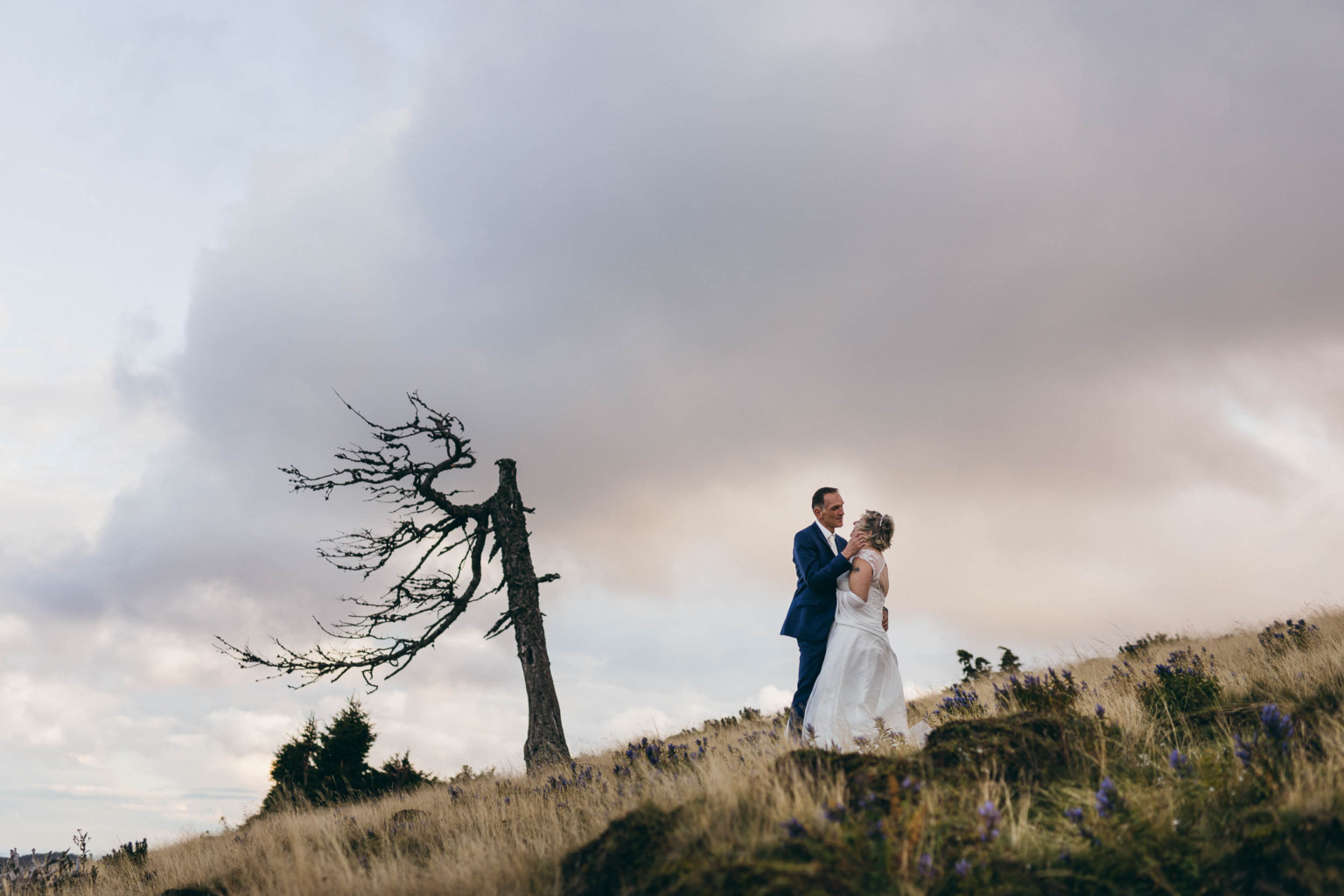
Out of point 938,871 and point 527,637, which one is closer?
point 938,871

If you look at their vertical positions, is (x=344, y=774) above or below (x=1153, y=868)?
above

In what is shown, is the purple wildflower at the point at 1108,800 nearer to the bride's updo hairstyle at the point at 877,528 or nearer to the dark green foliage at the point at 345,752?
the bride's updo hairstyle at the point at 877,528

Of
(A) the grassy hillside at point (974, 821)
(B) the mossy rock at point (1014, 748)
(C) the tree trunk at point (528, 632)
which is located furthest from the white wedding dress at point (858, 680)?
(C) the tree trunk at point (528, 632)

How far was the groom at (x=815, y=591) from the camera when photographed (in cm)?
788

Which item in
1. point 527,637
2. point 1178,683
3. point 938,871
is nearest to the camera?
point 938,871

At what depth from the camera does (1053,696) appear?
646 cm

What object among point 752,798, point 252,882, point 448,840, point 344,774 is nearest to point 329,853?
point 252,882

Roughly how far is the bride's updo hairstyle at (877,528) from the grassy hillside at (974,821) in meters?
1.81

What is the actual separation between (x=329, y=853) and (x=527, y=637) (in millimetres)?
6374

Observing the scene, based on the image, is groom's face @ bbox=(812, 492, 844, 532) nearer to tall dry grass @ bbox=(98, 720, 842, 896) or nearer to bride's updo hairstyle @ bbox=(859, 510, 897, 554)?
bride's updo hairstyle @ bbox=(859, 510, 897, 554)

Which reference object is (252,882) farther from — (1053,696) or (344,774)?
(344,774)

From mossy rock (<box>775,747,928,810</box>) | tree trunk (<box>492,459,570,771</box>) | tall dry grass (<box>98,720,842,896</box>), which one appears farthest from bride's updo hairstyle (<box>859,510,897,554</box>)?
tree trunk (<box>492,459,570,771</box>)

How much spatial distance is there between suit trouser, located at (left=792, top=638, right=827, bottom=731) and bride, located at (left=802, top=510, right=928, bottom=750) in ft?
0.41

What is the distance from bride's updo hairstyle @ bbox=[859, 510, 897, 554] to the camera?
7906 mm
